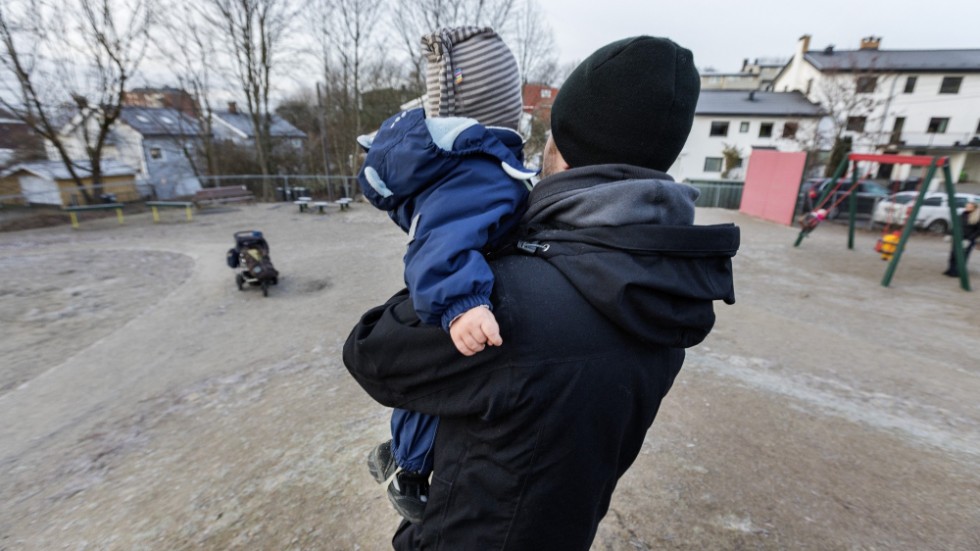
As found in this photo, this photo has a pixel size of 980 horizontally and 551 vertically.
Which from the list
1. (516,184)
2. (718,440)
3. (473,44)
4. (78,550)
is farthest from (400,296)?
(718,440)

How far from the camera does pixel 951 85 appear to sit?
35312mm

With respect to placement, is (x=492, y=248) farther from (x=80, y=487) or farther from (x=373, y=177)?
(x=80, y=487)

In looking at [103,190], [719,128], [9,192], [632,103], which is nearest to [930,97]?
[719,128]

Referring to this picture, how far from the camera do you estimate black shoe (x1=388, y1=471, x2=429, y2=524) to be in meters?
1.29

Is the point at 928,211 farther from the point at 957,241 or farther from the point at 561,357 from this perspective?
the point at 561,357

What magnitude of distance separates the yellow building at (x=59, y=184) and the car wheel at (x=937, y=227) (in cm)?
2609

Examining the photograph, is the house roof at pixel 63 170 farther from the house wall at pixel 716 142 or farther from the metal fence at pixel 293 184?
the house wall at pixel 716 142

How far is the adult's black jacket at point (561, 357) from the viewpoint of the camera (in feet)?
2.74

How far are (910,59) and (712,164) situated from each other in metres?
18.6

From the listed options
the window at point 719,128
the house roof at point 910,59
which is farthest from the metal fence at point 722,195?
the house roof at point 910,59

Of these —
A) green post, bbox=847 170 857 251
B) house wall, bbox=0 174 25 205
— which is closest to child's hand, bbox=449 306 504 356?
green post, bbox=847 170 857 251

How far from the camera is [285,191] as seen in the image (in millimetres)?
19859

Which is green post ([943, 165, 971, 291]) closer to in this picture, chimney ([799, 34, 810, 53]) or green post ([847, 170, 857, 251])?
green post ([847, 170, 857, 251])

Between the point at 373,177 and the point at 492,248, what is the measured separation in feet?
1.18
